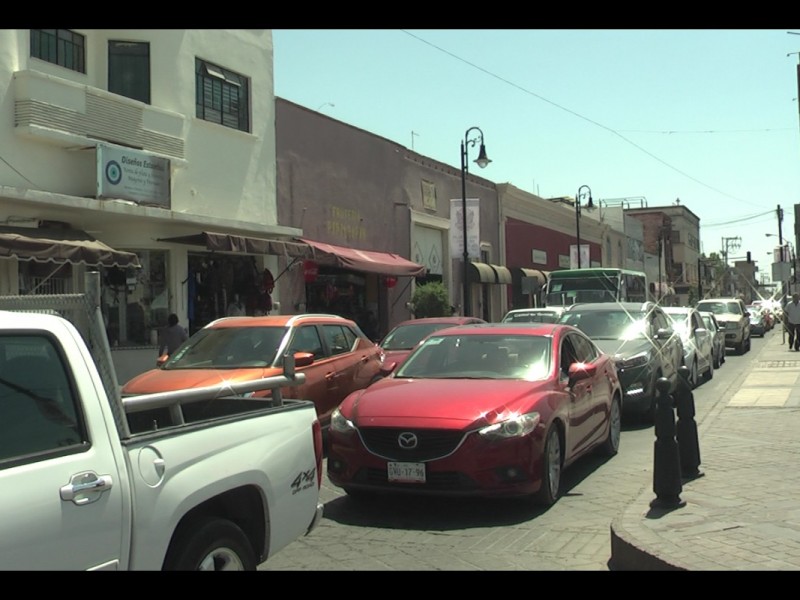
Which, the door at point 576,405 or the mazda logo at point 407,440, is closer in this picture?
the mazda logo at point 407,440

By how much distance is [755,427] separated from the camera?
9906 mm

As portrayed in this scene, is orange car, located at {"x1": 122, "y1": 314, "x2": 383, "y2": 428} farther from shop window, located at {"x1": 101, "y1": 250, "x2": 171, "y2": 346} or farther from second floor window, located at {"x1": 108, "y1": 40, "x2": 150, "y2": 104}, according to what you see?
second floor window, located at {"x1": 108, "y1": 40, "x2": 150, "y2": 104}

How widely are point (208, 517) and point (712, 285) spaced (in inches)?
3903

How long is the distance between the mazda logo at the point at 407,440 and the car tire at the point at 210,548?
260cm

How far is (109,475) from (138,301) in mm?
14793

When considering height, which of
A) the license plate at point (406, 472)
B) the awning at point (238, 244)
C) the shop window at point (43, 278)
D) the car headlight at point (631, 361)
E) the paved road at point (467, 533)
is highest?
the awning at point (238, 244)

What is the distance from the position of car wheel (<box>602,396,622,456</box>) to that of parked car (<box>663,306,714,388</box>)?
18.4ft

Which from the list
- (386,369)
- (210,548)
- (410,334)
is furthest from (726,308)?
(210,548)

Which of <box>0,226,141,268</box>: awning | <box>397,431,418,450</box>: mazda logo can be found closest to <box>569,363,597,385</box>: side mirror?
<box>397,431,418,450</box>: mazda logo

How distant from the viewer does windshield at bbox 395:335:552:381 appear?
24.9 feet

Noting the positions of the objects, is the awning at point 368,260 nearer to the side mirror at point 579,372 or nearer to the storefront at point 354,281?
the storefront at point 354,281

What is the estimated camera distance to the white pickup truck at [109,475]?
2.84m

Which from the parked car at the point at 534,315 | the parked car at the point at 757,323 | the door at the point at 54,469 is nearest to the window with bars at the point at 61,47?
the parked car at the point at 534,315
